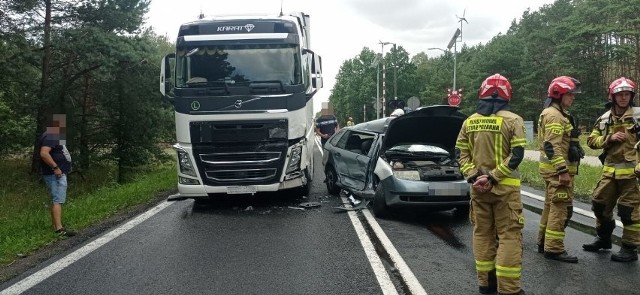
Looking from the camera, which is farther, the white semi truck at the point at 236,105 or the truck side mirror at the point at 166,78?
the truck side mirror at the point at 166,78

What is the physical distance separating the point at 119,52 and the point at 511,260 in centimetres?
1520

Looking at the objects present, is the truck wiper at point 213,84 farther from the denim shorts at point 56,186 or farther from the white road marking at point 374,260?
the white road marking at point 374,260

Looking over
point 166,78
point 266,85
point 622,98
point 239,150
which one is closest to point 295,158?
point 239,150

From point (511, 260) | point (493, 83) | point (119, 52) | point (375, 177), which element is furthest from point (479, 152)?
point (119, 52)

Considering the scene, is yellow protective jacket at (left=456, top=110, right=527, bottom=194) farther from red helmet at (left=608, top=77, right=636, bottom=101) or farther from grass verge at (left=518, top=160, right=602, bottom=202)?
grass verge at (left=518, top=160, right=602, bottom=202)

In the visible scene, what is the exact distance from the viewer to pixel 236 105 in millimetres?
8820

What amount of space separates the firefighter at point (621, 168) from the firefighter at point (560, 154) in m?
0.32

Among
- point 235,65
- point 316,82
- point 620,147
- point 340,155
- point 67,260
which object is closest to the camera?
point 620,147

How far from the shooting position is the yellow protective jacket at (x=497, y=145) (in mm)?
4387

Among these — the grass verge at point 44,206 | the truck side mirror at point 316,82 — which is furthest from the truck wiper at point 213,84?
the grass verge at point 44,206

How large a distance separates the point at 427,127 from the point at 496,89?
3919 mm

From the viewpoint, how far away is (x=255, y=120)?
887 cm

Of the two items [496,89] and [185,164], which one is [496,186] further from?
[185,164]

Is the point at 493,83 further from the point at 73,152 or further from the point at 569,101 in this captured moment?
the point at 73,152
